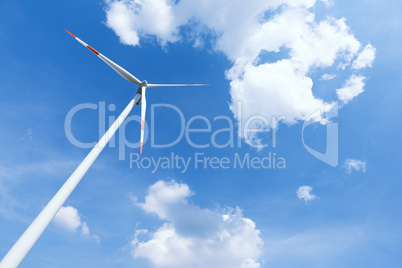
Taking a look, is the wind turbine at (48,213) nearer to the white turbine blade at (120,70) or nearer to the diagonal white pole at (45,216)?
the diagonal white pole at (45,216)

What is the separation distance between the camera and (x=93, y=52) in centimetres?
3591

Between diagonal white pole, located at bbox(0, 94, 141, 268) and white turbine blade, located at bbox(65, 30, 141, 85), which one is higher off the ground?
white turbine blade, located at bbox(65, 30, 141, 85)

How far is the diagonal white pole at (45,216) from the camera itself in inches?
622

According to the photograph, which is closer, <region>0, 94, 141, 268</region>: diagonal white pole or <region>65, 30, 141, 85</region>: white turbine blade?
<region>0, 94, 141, 268</region>: diagonal white pole

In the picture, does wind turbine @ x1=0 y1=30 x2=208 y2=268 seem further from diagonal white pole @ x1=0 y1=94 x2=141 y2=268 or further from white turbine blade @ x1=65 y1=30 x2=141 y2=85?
white turbine blade @ x1=65 y1=30 x2=141 y2=85

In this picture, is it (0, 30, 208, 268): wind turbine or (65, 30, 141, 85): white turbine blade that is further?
(65, 30, 141, 85): white turbine blade

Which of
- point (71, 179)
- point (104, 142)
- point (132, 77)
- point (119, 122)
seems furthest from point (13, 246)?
point (132, 77)

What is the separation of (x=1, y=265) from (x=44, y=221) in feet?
11.5

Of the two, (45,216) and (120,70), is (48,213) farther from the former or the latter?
(120,70)

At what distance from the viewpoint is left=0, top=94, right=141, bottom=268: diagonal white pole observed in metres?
15.8

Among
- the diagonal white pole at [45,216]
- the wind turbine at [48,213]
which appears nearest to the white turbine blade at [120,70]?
the wind turbine at [48,213]

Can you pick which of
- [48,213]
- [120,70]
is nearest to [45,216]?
[48,213]

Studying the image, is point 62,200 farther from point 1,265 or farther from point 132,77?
point 132,77

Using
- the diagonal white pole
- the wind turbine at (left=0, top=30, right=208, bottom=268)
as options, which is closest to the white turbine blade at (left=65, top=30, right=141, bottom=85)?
the wind turbine at (left=0, top=30, right=208, bottom=268)
